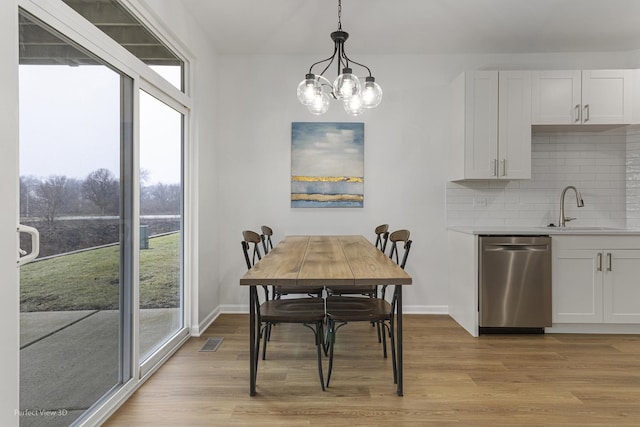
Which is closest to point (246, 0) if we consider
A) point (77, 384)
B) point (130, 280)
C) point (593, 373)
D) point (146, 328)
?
point (130, 280)

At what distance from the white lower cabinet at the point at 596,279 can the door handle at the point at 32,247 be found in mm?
3701

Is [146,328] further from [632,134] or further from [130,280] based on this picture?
[632,134]

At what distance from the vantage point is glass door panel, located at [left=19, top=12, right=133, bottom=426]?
1.58 meters

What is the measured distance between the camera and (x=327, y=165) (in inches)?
160

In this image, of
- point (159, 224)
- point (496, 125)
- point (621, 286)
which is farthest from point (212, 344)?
point (621, 286)

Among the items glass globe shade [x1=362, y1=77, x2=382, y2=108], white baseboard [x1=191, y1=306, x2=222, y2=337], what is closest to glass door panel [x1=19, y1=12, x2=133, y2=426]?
white baseboard [x1=191, y1=306, x2=222, y2=337]

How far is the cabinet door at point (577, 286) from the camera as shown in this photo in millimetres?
3404

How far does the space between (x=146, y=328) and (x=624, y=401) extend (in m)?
3.03

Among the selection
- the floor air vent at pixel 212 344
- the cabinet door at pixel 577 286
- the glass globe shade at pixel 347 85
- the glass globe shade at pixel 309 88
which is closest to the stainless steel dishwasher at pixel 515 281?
the cabinet door at pixel 577 286

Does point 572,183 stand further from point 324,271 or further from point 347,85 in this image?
point 324,271

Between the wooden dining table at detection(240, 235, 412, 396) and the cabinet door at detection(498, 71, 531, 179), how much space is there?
1735mm

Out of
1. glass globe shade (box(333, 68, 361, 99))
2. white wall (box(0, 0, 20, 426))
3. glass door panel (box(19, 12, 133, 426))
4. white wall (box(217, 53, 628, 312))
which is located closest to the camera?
white wall (box(0, 0, 20, 426))

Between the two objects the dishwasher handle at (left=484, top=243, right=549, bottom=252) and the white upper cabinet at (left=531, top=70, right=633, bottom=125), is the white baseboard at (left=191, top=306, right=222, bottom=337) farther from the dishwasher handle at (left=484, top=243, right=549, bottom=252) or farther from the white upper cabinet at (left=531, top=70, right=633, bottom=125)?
the white upper cabinet at (left=531, top=70, right=633, bottom=125)

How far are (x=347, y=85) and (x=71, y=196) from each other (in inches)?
66.2
